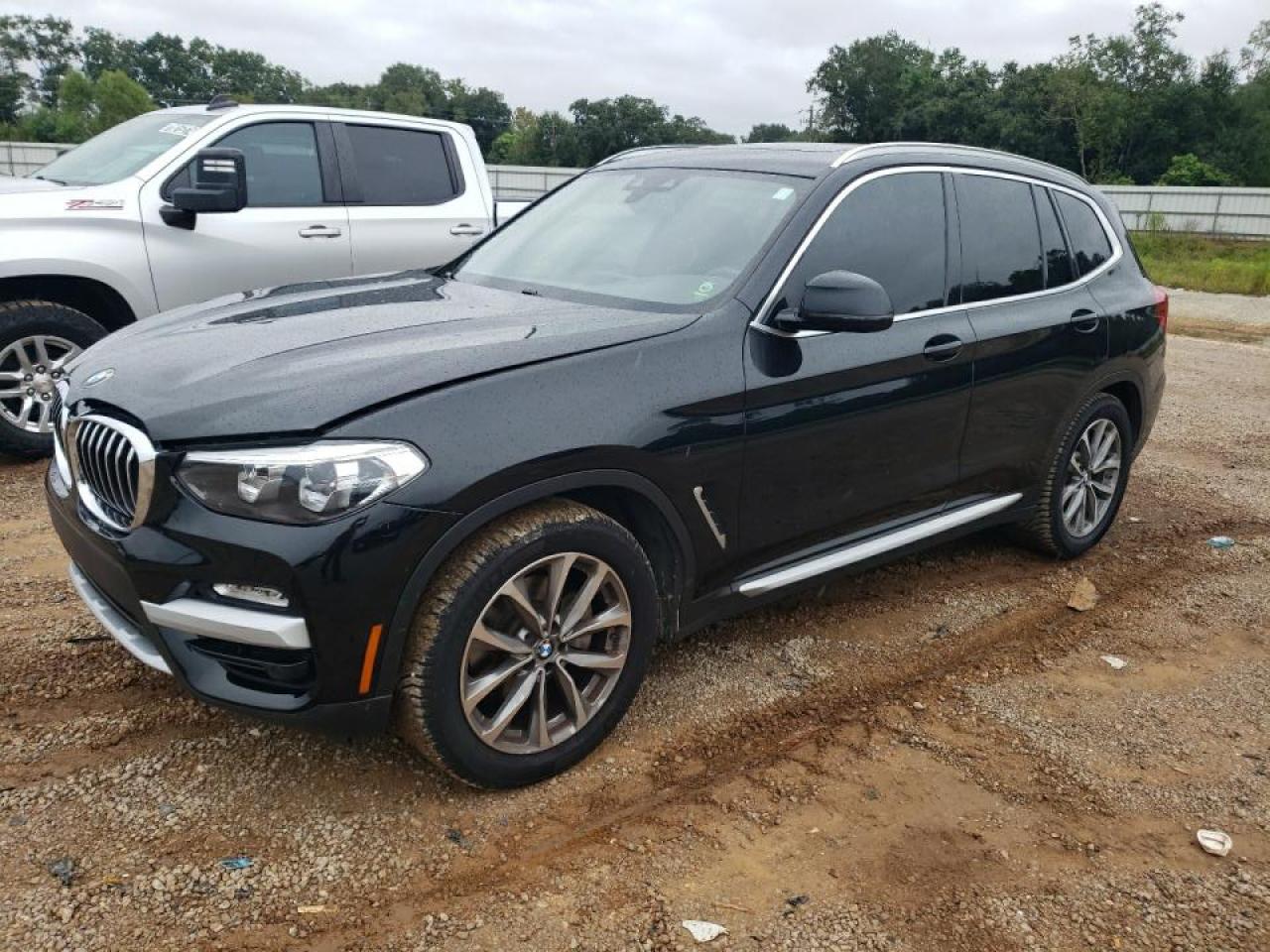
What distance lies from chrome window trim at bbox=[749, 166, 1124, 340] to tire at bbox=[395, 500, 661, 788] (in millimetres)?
889

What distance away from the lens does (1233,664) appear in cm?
409

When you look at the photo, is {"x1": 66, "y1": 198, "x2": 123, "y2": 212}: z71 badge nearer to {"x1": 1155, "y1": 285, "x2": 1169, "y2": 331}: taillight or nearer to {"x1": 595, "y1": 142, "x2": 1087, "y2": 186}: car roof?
{"x1": 595, "y1": 142, "x2": 1087, "y2": 186}: car roof

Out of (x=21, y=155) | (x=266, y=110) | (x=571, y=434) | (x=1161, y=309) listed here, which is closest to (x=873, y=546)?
(x=571, y=434)

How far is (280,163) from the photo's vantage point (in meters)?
6.40

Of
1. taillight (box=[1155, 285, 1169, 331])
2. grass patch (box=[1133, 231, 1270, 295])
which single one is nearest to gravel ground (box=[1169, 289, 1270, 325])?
grass patch (box=[1133, 231, 1270, 295])

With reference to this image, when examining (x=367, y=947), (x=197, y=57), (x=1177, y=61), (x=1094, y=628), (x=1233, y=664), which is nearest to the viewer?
(x=367, y=947)

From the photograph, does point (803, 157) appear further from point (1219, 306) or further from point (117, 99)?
point (117, 99)

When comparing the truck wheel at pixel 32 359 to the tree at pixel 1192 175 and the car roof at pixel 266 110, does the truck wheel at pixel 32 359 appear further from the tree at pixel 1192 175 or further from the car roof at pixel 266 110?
the tree at pixel 1192 175

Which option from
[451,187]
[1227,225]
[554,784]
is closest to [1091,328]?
[554,784]

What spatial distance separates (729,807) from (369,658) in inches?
44.7

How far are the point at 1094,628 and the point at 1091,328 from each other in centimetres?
131

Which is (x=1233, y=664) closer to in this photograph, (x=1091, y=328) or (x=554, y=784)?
(x=1091, y=328)

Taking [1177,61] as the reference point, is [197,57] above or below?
above

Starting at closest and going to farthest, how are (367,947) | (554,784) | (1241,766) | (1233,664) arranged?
1. (367,947)
2. (554,784)
3. (1241,766)
4. (1233,664)
